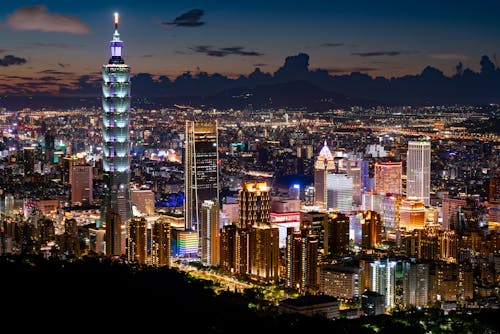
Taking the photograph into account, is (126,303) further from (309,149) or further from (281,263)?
(309,149)

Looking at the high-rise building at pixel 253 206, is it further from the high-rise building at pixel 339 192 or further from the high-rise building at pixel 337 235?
the high-rise building at pixel 339 192

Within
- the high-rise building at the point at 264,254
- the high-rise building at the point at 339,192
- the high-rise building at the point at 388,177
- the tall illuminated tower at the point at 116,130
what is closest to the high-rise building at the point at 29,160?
the tall illuminated tower at the point at 116,130

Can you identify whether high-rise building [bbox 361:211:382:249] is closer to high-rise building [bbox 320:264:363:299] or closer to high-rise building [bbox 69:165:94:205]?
high-rise building [bbox 320:264:363:299]

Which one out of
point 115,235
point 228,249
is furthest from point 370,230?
point 115,235

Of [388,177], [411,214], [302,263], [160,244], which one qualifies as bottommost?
[302,263]

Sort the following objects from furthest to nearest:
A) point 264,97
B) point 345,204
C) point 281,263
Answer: point 264,97 < point 345,204 < point 281,263

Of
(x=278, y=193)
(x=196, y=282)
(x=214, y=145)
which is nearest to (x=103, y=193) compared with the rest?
(x=214, y=145)

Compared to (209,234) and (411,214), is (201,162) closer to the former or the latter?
(209,234)

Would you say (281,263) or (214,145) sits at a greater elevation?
(214,145)
